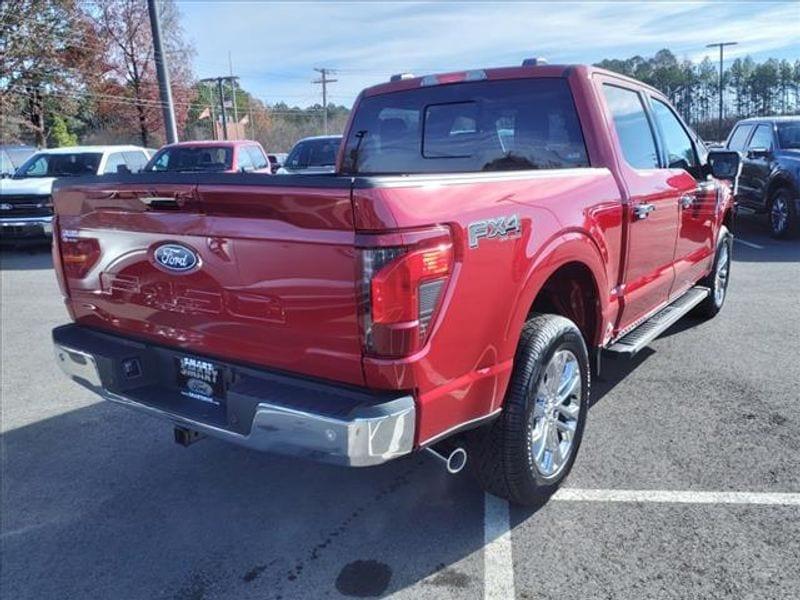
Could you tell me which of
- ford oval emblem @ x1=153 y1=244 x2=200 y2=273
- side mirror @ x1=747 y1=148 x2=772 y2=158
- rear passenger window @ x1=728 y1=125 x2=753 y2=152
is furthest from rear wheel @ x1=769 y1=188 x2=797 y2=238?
ford oval emblem @ x1=153 y1=244 x2=200 y2=273

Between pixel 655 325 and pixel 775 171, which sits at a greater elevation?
pixel 775 171

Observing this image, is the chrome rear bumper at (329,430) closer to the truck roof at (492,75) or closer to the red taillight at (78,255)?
the red taillight at (78,255)

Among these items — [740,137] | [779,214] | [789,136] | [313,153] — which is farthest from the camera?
[313,153]

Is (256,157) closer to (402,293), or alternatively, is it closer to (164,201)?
(164,201)

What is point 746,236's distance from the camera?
487 inches

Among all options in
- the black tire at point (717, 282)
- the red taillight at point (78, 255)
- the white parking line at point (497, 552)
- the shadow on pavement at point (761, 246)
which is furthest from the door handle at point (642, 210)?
the shadow on pavement at point (761, 246)

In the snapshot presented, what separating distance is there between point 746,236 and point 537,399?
1102 centimetres

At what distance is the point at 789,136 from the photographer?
37.8 feet

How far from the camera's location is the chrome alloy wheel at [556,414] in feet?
10.3

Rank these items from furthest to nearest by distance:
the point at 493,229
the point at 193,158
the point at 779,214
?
the point at 193,158, the point at 779,214, the point at 493,229

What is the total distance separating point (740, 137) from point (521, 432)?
40.3 feet

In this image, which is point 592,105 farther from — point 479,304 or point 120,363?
point 120,363

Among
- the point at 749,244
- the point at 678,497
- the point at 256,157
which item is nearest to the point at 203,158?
the point at 256,157

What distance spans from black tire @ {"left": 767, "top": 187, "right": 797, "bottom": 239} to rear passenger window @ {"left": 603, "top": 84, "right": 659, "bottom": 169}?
8.03 metres
